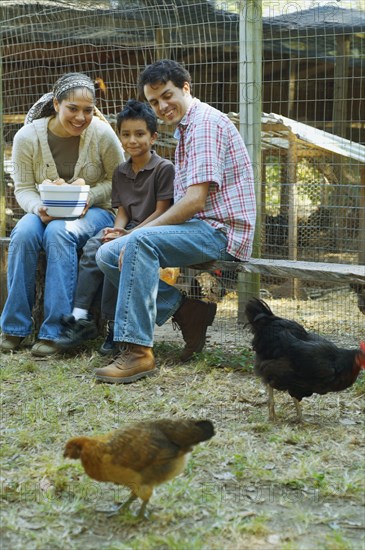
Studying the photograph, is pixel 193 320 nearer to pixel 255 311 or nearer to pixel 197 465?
pixel 255 311

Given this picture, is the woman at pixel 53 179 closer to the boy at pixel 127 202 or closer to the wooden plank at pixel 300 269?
the boy at pixel 127 202

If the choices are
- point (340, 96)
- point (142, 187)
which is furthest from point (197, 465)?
point (340, 96)

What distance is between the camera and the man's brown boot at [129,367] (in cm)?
479

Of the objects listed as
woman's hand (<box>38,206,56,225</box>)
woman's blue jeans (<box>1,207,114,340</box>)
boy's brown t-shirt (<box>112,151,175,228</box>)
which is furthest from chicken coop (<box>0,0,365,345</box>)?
woman's hand (<box>38,206,56,225</box>)

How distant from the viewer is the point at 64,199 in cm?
541

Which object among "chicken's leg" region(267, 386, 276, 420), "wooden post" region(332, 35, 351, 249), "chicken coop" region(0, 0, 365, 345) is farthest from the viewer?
"wooden post" region(332, 35, 351, 249)

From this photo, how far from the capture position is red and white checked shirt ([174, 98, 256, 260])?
15.8 feet

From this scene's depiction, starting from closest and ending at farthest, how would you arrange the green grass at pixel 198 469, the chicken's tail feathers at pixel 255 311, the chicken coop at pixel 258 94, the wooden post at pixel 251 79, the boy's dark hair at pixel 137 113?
the green grass at pixel 198 469
the chicken's tail feathers at pixel 255 311
the boy's dark hair at pixel 137 113
the wooden post at pixel 251 79
the chicken coop at pixel 258 94

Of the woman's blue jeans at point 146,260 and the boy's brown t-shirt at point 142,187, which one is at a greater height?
the boy's brown t-shirt at point 142,187

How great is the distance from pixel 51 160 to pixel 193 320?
1.56 metres

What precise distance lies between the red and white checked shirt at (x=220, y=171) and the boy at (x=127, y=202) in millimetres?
251

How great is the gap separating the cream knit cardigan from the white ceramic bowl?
0.71 feet

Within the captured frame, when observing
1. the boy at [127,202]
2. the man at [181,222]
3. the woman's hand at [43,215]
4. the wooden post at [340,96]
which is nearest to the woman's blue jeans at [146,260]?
the man at [181,222]

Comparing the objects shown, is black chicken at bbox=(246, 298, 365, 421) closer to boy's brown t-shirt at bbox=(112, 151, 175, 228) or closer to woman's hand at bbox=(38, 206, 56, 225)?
boy's brown t-shirt at bbox=(112, 151, 175, 228)
